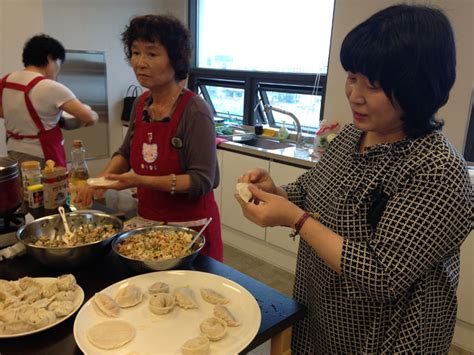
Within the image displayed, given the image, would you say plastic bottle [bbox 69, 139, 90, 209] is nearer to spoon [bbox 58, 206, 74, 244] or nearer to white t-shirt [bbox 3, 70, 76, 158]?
spoon [bbox 58, 206, 74, 244]

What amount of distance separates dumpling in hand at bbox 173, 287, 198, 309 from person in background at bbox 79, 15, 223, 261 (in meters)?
0.53

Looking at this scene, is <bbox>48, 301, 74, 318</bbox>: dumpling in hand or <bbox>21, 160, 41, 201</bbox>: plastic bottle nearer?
<bbox>48, 301, 74, 318</bbox>: dumpling in hand

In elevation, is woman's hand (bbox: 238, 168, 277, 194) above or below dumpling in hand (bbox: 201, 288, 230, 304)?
above

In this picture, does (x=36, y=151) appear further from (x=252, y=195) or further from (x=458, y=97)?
(x=458, y=97)

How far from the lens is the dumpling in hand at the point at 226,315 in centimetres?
86

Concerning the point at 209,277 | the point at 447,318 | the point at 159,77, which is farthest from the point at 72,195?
the point at 447,318

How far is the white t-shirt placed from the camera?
2.17 metres

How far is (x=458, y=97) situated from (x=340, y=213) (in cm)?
177

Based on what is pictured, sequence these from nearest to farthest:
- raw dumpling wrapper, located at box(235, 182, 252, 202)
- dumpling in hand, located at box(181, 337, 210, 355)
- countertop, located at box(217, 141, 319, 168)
Result: 1. dumpling in hand, located at box(181, 337, 210, 355)
2. raw dumpling wrapper, located at box(235, 182, 252, 202)
3. countertop, located at box(217, 141, 319, 168)

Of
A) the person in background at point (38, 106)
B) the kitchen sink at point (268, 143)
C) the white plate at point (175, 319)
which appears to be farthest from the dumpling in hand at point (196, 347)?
the kitchen sink at point (268, 143)

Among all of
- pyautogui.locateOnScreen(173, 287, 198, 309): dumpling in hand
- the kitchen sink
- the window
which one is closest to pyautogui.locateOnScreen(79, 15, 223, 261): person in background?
pyautogui.locateOnScreen(173, 287, 198, 309): dumpling in hand

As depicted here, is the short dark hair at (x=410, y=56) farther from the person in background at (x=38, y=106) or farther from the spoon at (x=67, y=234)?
the person in background at (x=38, y=106)

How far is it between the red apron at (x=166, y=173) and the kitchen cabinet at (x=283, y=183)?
45.3 inches

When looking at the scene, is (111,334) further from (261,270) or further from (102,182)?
(261,270)
